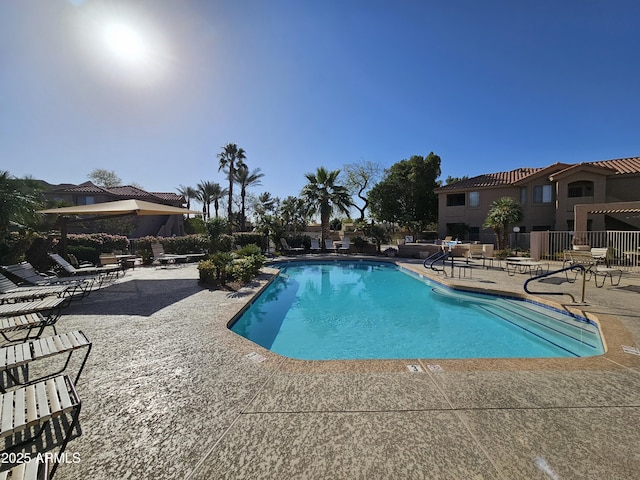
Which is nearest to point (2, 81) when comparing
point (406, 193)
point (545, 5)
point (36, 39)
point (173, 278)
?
point (36, 39)

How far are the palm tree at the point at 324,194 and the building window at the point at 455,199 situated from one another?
11127 millimetres

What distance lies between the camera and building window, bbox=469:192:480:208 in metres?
23.3

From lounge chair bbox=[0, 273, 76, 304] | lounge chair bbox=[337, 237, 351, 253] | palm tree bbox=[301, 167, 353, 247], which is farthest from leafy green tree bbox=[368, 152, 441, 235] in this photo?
lounge chair bbox=[0, 273, 76, 304]

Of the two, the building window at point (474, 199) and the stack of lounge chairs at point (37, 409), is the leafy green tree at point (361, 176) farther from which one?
the stack of lounge chairs at point (37, 409)

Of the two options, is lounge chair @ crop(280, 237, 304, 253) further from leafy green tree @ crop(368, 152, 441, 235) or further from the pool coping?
the pool coping

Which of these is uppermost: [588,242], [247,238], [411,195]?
[411,195]

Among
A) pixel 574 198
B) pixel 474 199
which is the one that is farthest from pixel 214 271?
pixel 574 198

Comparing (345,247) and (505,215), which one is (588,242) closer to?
(505,215)

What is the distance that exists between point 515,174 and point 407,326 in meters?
23.5

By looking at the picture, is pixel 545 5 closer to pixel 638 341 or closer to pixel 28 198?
pixel 638 341

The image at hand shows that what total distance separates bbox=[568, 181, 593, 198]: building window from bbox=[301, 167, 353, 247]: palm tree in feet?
52.6

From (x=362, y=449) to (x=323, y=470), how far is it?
354 millimetres

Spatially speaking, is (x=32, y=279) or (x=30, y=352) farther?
(x=32, y=279)

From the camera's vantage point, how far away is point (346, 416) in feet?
8.07
